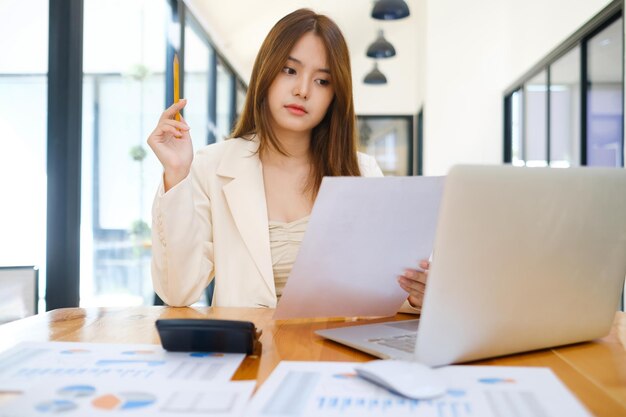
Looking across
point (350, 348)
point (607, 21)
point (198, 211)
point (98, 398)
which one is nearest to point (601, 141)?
point (607, 21)

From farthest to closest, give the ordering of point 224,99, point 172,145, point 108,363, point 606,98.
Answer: point 224,99, point 606,98, point 172,145, point 108,363

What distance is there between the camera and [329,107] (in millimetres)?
1698

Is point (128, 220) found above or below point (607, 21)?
below

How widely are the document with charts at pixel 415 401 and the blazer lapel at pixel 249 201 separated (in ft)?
2.34

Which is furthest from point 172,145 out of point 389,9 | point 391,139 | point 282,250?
point 391,139

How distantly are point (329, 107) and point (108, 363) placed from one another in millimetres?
1097

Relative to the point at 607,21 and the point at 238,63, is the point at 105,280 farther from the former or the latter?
the point at 238,63

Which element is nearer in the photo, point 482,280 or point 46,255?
point 482,280

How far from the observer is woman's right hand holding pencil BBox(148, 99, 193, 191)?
48.9 inches

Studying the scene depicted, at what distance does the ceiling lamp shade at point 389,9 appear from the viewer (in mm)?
4047

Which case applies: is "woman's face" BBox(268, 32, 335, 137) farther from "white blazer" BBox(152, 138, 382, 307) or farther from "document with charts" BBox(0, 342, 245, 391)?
"document with charts" BBox(0, 342, 245, 391)

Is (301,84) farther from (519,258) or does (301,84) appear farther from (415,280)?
(519,258)

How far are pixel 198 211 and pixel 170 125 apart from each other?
1.08 ft

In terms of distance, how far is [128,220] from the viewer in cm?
321
